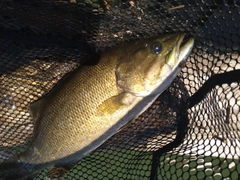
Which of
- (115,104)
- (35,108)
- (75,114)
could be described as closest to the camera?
(115,104)

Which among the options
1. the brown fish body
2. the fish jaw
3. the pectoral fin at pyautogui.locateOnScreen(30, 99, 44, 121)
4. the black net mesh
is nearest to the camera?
the fish jaw

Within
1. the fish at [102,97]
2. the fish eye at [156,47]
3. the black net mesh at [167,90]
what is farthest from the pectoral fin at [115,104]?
the black net mesh at [167,90]

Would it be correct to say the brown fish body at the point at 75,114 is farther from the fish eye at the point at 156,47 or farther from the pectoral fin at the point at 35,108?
the fish eye at the point at 156,47

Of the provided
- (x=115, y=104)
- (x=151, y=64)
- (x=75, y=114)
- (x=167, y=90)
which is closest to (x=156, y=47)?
(x=151, y=64)

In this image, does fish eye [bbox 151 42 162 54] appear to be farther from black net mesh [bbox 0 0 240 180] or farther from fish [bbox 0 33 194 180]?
black net mesh [bbox 0 0 240 180]

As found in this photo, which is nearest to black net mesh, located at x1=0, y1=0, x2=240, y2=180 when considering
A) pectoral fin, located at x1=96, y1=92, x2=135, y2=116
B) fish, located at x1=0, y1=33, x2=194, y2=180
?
fish, located at x1=0, y1=33, x2=194, y2=180

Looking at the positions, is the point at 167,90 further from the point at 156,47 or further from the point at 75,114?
the point at 75,114
